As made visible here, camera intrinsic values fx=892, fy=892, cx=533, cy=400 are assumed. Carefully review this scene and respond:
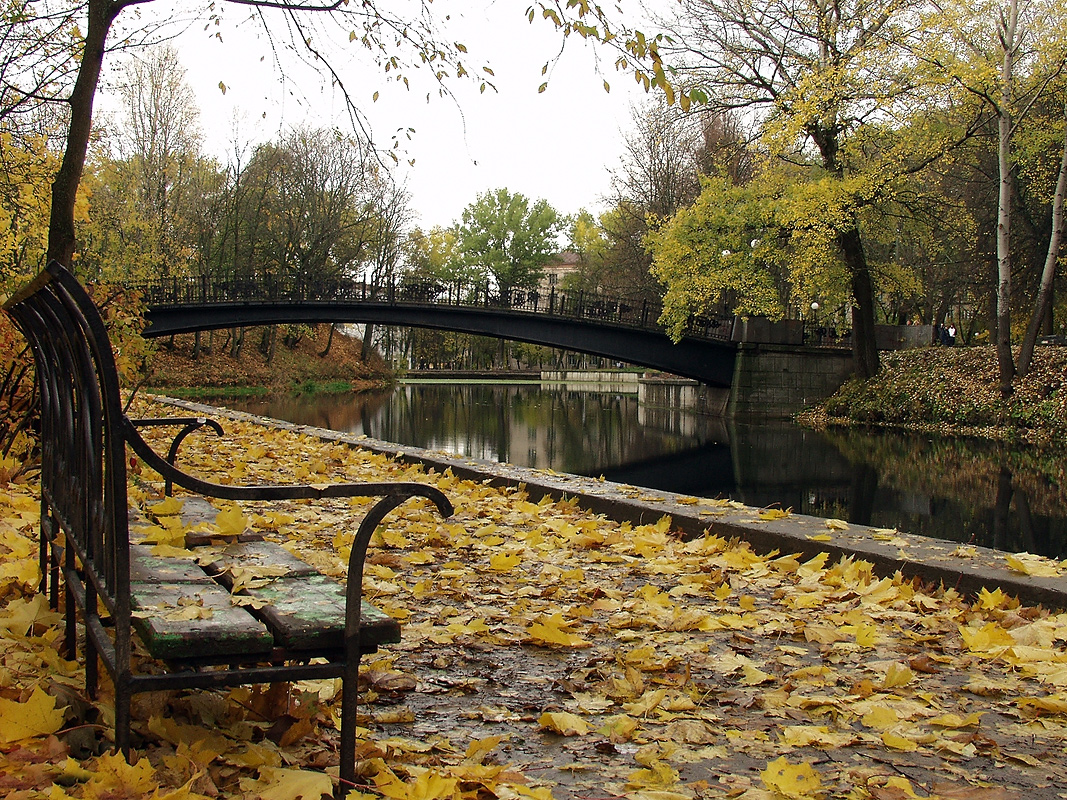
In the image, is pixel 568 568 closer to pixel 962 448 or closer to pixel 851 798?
pixel 851 798

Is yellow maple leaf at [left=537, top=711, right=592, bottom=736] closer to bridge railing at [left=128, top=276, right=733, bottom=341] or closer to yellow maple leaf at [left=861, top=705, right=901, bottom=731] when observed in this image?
yellow maple leaf at [left=861, top=705, right=901, bottom=731]

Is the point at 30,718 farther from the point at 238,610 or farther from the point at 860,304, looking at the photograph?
the point at 860,304

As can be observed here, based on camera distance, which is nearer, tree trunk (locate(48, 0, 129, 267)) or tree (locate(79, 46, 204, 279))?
tree trunk (locate(48, 0, 129, 267))

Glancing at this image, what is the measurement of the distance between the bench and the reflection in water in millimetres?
4301

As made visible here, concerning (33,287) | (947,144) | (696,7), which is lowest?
(33,287)

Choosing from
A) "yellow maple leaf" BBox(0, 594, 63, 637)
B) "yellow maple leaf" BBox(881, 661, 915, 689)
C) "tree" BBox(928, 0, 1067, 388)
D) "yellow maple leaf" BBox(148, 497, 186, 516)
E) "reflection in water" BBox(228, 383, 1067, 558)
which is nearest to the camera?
"yellow maple leaf" BBox(0, 594, 63, 637)

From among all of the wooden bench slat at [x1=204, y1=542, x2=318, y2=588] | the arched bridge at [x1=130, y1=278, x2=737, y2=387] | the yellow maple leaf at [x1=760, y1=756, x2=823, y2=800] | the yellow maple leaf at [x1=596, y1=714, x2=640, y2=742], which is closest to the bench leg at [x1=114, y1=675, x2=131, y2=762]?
the wooden bench slat at [x1=204, y1=542, x2=318, y2=588]

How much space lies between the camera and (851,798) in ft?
6.70

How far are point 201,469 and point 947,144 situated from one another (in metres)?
20.8

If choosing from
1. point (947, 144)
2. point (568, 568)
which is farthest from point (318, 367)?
point (568, 568)

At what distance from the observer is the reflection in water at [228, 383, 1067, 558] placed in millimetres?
9852

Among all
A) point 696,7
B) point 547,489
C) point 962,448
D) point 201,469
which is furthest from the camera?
point 696,7

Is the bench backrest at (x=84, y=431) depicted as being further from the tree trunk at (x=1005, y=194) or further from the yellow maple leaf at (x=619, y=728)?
the tree trunk at (x=1005, y=194)

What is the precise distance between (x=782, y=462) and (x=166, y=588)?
14.5 metres
